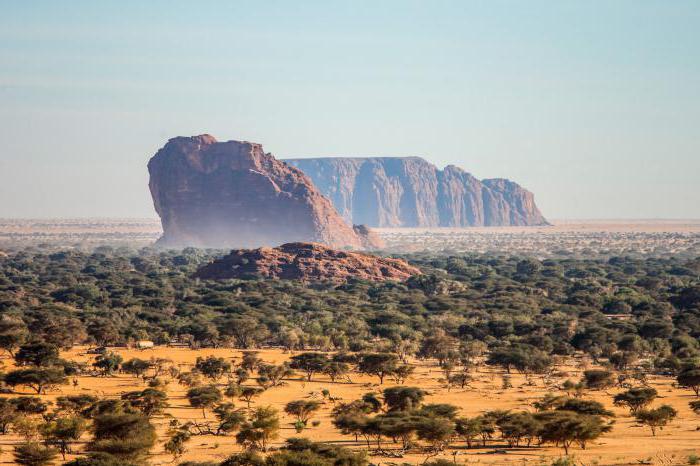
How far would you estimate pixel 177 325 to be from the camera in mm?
75688

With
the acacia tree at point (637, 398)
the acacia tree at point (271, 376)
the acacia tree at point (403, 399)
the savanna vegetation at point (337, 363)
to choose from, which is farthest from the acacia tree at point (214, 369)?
the acacia tree at point (637, 398)

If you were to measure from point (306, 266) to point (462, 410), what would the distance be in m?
81.7

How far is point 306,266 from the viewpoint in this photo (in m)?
126

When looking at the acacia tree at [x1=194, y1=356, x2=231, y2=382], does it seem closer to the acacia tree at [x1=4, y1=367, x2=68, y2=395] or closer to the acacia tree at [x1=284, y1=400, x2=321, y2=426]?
the acacia tree at [x1=4, y1=367, x2=68, y2=395]

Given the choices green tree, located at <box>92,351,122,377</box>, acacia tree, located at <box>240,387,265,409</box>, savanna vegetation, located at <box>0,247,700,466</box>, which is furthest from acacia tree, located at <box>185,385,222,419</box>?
green tree, located at <box>92,351,122,377</box>

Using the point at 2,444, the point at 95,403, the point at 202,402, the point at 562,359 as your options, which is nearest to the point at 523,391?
the point at 562,359

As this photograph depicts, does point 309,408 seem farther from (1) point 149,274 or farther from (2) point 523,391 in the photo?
(1) point 149,274

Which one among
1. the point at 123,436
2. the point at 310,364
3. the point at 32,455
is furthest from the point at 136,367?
the point at 32,455

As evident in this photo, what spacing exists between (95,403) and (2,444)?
605cm

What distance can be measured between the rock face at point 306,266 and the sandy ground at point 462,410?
185 feet

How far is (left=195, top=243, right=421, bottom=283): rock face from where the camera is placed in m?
124

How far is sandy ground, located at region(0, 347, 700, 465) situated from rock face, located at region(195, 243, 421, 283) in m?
56.4

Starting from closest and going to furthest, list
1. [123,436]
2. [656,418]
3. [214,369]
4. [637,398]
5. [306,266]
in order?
[123,436] < [656,418] < [637,398] < [214,369] < [306,266]

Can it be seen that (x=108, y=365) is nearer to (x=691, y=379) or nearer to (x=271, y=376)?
(x=271, y=376)
